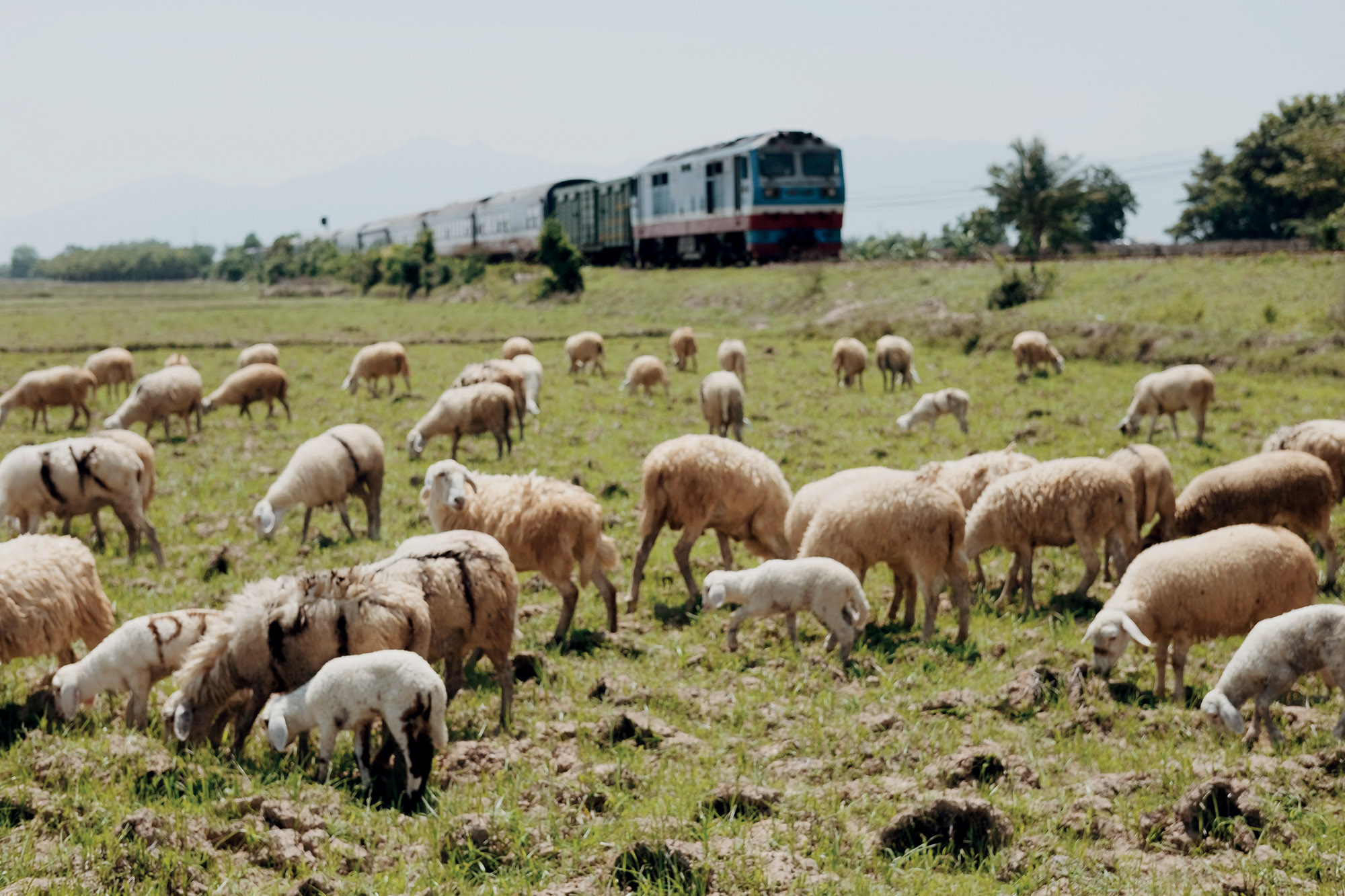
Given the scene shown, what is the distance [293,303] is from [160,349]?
97.7 feet

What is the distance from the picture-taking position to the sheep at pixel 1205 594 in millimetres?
7266

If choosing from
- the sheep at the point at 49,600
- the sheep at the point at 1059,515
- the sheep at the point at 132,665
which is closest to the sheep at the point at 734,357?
→ the sheep at the point at 1059,515

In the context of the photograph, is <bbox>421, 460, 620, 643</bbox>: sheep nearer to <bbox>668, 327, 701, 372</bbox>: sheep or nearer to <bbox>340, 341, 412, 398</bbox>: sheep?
<bbox>340, 341, 412, 398</bbox>: sheep

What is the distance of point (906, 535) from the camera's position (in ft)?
27.1

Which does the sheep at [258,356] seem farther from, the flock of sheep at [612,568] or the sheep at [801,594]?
the sheep at [801,594]

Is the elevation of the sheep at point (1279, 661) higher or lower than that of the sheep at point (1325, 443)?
lower

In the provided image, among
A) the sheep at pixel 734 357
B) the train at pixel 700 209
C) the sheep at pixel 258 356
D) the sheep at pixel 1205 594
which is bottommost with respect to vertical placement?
the sheep at pixel 1205 594

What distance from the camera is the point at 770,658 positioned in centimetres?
773

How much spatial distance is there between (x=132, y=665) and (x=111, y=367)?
18.9 m

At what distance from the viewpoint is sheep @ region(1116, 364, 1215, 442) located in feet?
52.4


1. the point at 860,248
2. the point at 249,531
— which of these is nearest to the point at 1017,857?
the point at 249,531

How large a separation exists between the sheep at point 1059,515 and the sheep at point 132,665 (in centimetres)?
645

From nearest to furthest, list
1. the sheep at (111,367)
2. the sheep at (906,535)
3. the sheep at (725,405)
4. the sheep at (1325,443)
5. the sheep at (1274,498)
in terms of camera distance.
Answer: the sheep at (906,535) → the sheep at (1274,498) → the sheep at (1325,443) → the sheep at (725,405) → the sheep at (111,367)

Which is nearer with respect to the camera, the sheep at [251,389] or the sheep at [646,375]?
the sheep at [251,389]
